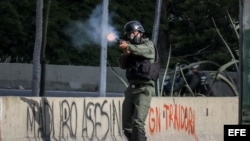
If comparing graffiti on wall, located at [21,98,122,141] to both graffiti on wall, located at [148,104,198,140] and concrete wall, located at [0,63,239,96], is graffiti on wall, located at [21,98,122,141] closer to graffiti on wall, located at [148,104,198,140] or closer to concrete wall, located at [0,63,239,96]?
graffiti on wall, located at [148,104,198,140]

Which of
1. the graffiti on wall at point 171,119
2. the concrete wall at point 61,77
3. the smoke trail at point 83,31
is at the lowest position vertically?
the graffiti on wall at point 171,119

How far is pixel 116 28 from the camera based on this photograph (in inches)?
1416

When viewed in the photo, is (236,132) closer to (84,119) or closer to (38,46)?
(84,119)

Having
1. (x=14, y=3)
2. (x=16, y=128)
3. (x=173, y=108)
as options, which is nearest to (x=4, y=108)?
(x=16, y=128)

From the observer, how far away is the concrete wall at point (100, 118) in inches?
360

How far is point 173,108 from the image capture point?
11891mm

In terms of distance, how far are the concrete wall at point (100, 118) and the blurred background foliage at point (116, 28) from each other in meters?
22.0

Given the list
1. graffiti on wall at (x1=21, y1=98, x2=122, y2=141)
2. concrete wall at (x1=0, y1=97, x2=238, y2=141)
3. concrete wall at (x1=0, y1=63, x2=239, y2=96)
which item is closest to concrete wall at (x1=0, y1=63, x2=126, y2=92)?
concrete wall at (x1=0, y1=63, x2=239, y2=96)

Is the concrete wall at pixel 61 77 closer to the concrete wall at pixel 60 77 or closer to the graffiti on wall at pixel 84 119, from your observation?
the concrete wall at pixel 60 77

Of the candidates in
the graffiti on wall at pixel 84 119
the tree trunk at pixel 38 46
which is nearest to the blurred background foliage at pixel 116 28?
the tree trunk at pixel 38 46

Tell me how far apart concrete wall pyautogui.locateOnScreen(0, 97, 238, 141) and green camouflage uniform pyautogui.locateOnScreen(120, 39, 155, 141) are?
4.04 ft

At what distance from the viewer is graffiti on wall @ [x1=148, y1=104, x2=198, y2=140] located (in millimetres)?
11399

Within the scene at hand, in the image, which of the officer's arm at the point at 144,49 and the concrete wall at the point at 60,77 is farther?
the concrete wall at the point at 60,77

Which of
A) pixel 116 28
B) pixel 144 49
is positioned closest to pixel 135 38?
pixel 144 49
